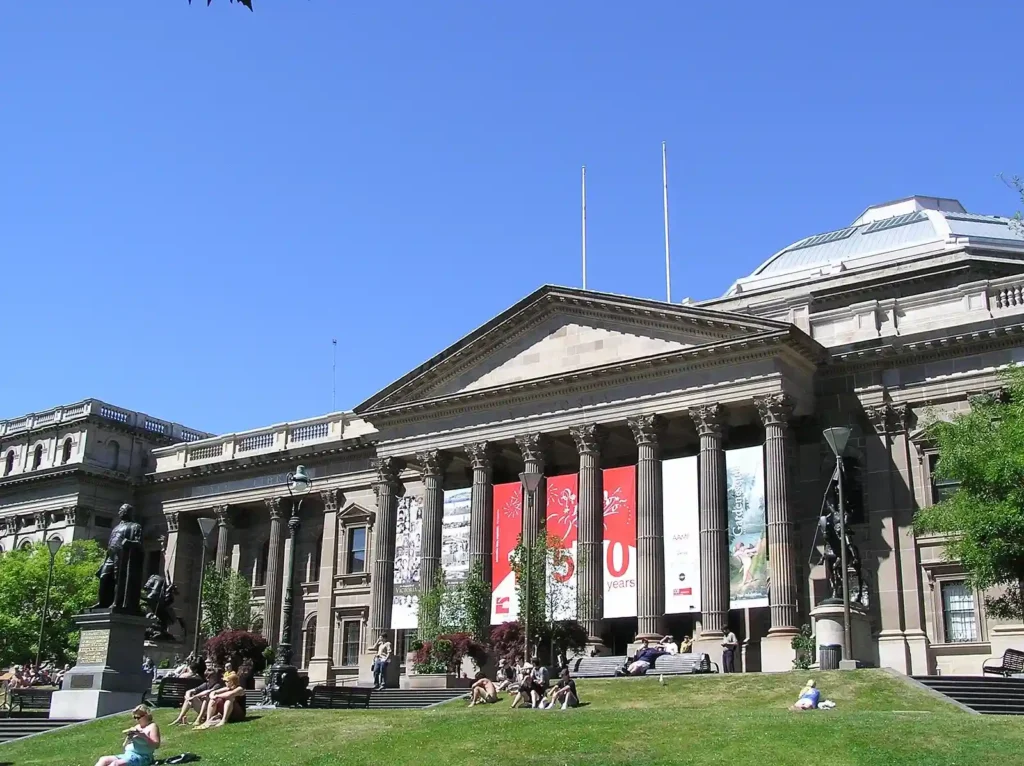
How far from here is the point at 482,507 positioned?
49.1 meters

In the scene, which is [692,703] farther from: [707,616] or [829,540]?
[707,616]

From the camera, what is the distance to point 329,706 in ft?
107

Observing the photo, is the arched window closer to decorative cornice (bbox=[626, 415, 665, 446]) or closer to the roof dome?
decorative cornice (bbox=[626, 415, 665, 446])

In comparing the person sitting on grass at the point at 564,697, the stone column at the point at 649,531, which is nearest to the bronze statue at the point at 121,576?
the person sitting on grass at the point at 564,697

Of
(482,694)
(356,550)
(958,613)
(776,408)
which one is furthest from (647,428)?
(356,550)

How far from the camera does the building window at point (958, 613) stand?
40.6 meters

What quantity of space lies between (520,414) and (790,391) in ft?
38.0

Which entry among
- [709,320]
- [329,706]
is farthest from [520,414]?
[329,706]

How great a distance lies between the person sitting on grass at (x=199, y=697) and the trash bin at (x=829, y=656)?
54.4ft

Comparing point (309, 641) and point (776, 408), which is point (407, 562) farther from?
point (776, 408)

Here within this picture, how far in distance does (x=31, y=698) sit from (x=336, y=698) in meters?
12.9

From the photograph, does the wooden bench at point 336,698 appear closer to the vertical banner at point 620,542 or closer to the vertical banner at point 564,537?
the vertical banner at point 564,537

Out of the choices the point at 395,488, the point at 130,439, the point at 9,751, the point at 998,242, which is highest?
the point at 998,242

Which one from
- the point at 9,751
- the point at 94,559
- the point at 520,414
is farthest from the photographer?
the point at 94,559
